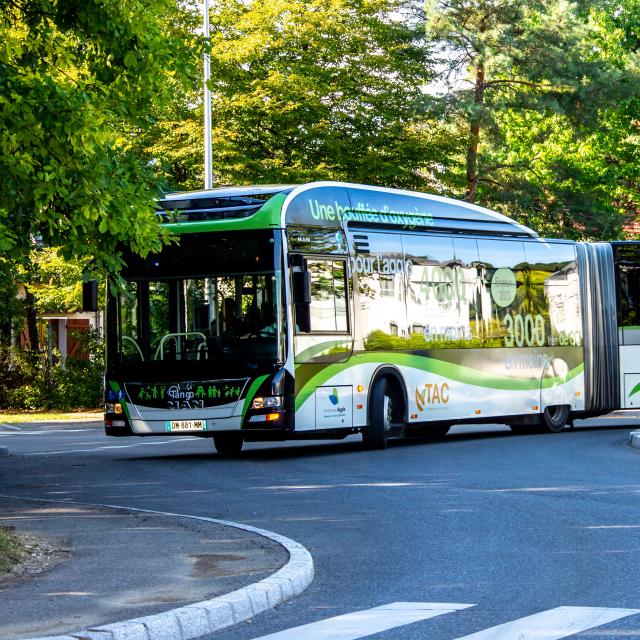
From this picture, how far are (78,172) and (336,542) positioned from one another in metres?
3.73

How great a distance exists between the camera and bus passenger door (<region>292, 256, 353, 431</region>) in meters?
18.7

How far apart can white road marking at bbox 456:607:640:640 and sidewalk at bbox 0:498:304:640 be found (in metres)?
1.42

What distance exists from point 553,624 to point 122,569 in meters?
2.93

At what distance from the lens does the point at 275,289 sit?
18422 millimetres

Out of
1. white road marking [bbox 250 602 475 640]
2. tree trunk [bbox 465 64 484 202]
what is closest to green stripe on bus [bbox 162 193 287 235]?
white road marking [bbox 250 602 475 640]

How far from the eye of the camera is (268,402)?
1833cm

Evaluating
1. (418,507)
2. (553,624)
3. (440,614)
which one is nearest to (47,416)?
(418,507)

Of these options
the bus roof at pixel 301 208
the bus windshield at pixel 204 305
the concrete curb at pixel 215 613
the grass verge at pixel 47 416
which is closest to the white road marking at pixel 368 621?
the concrete curb at pixel 215 613

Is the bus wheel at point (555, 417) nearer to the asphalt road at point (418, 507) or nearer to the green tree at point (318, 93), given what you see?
the asphalt road at point (418, 507)

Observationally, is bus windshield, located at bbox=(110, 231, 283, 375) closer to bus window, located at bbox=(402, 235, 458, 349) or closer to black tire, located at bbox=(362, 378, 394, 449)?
black tire, located at bbox=(362, 378, 394, 449)

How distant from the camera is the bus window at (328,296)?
19.2 meters

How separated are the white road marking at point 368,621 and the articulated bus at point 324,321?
7.86 meters

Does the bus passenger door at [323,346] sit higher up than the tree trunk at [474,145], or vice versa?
the tree trunk at [474,145]

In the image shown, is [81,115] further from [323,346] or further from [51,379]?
[51,379]
